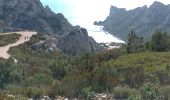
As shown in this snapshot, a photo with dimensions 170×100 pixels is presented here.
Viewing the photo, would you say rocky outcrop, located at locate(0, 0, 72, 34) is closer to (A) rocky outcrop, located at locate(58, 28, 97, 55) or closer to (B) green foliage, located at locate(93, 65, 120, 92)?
(A) rocky outcrop, located at locate(58, 28, 97, 55)

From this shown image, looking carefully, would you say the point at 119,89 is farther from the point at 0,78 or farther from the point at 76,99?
the point at 0,78

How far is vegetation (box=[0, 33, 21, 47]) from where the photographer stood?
111675mm

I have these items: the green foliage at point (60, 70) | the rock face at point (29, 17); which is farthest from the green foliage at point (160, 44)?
the rock face at point (29, 17)

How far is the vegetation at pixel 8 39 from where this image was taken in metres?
112

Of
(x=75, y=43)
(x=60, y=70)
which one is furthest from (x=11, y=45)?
(x=60, y=70)

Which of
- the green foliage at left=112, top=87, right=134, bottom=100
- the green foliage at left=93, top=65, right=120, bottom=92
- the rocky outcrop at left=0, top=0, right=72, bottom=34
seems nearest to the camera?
the green foliage at left=112, top=87, right=134, bottom=100

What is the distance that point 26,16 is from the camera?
157875mm

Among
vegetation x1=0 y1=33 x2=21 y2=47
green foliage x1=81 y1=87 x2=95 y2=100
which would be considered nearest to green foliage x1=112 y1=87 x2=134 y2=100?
green foliage x1=81 y1=87 x2=95 y2=100

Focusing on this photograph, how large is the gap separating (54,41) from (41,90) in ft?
274

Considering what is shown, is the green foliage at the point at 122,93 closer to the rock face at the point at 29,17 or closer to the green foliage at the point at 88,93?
the green foliage at the point at 88,93

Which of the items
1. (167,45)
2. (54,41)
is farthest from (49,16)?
(167,45)

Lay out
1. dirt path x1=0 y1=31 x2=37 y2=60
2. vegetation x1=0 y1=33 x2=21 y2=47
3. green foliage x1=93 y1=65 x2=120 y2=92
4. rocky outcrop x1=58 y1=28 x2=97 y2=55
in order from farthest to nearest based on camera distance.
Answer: rocky outcrop x1=58 y1=28 x2=97 y2=55 < vegetation x1=0 y1=33 x2=21 y2=47 < dirt path x1=0 y1=31 x2=37 y2=60 < green foliage x1=93 y1=65 x2=120 y2=92

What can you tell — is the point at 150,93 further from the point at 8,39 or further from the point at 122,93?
the point at 8,39

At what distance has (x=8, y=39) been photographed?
116188 mm
